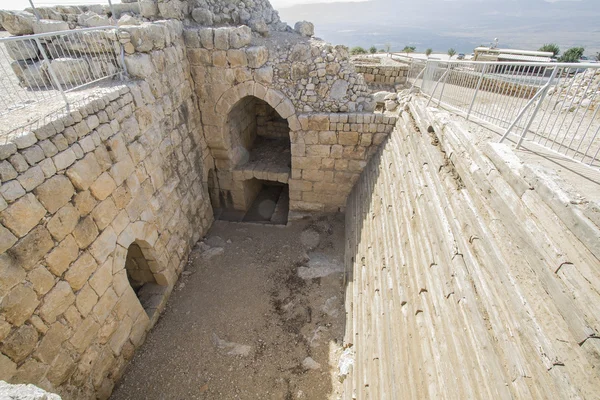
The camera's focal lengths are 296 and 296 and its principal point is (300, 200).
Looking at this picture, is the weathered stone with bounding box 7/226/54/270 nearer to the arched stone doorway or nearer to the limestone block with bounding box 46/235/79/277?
the limestone block with bounding box 46/235/79/277

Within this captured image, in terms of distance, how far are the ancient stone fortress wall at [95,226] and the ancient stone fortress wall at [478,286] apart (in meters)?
3.82

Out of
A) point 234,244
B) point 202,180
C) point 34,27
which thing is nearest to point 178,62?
point 34,27

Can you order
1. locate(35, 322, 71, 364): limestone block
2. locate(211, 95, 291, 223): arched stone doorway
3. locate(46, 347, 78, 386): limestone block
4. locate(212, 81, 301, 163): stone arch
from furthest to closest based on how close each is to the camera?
locate(211, 95, 291, 223): arched stone doorway, locate(212, 81, 301, 163): stone arch, locate(46, 347, 78, 386): limestone block, locate(35, 322, 71, 364): limestone block

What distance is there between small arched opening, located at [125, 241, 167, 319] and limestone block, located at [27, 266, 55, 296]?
1.98m

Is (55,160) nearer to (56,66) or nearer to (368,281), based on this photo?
(56,66)

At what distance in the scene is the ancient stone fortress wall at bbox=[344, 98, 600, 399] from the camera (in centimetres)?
167

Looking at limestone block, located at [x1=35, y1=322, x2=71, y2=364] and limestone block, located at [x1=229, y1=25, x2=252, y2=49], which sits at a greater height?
limestone block, located at [x1=229, y1=25, x2=252, y2=49]

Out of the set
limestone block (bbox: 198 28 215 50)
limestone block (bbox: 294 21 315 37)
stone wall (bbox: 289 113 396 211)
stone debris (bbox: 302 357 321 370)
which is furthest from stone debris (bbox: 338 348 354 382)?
limestone block (bbox: 294 21 315 37)

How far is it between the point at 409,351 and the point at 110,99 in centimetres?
512

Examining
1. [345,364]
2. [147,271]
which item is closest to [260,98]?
[147,271]

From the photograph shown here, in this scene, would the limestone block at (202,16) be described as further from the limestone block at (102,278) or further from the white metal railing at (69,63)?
the limestone block at (102,278)

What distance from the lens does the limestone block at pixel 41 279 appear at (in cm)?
327

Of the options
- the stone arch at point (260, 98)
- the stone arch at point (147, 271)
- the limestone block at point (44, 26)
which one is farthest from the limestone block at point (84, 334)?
the stone arch at point (260, 98)

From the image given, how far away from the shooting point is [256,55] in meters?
6.48
